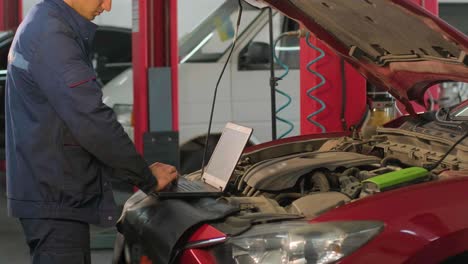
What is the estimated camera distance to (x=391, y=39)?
3.02 m

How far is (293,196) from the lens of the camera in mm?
2975

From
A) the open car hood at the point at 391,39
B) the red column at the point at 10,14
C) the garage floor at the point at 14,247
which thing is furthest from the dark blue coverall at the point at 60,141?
the red column at the point at 10,14

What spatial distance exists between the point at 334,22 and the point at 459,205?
1098 millimetres

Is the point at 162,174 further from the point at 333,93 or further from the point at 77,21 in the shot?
the point at 333,93

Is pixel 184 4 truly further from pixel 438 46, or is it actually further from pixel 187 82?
pixel 438 46

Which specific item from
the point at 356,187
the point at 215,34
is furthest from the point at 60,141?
the point at 215,34

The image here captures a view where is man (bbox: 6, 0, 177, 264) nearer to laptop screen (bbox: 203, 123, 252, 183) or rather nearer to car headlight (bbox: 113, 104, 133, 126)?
laptop screen (bbox: 203, 123, 252, 183)

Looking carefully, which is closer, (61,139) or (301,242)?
(301,242)

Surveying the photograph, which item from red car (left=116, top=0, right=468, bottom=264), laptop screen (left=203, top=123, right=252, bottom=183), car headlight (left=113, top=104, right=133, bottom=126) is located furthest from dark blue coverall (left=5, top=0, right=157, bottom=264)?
car headlight (left=113, top=104, right=133, bottom=126)

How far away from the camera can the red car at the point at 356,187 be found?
227 cm

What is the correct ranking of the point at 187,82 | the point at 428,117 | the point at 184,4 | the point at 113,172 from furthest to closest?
the point at 184,4 → the point at 187,82 → the point at 428,117 → the point at 113,172

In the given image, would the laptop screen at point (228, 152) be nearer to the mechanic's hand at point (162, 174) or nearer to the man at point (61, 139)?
the mechanic's hand at point (162, 174)

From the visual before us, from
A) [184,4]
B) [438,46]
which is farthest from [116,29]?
[438,46]

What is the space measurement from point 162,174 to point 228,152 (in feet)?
1.01
